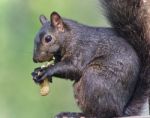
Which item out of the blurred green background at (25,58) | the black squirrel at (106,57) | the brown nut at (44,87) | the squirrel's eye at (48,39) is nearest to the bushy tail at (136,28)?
the black squirrel at (106,57)

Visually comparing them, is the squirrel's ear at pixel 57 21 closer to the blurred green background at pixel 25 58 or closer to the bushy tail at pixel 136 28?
the bushy tail at pixel 136 28

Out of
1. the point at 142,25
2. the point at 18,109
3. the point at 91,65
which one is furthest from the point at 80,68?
the point at 18,109

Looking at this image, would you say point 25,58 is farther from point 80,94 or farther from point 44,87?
point 80,94

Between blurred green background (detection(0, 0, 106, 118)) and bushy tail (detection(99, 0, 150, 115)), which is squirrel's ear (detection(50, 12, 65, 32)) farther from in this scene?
blurred green background (detection(0, 0, 106, 118))

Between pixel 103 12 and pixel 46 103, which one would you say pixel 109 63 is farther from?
pixel 46 103

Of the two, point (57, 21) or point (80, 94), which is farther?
point (57, 21)

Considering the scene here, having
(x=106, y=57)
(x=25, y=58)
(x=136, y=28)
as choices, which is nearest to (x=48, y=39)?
(x=106, y=57)

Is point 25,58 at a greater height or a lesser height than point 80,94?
lesser
